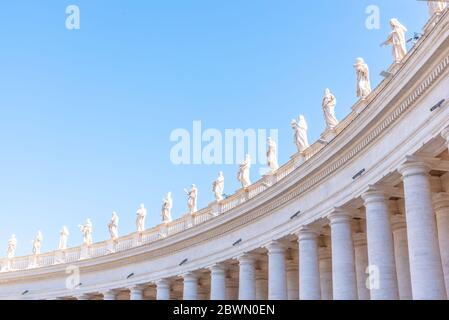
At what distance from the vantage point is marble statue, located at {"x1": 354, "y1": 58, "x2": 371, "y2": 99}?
53.7 metres

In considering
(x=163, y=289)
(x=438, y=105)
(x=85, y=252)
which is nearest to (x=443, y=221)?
(x=438, y=105)

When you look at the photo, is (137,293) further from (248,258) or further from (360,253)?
(360,253)

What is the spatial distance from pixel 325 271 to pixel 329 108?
18.6 m

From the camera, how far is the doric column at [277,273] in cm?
6222

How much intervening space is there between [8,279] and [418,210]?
86.1m

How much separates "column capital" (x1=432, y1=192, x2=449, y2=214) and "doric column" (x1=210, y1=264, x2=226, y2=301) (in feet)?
98.7

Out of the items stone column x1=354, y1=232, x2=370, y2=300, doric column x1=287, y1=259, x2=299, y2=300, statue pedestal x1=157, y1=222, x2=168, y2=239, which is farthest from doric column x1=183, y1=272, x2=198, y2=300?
stone column x1=354, y1=232, x2=370, y2=300

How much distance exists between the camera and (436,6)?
43125mm

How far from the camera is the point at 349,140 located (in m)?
50.8

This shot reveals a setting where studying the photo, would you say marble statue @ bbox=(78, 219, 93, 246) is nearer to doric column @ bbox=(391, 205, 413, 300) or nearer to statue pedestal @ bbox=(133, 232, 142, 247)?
statue pedestal @ bbox=(133, 232, 142, 247)

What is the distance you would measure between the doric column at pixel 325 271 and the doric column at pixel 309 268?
903 cm

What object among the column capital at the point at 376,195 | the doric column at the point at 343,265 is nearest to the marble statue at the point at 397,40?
the column capital at the point at 376,195
